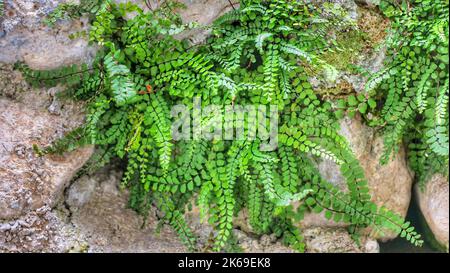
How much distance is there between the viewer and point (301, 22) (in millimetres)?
3533

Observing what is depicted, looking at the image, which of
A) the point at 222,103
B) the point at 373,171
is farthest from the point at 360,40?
the point at 222,103

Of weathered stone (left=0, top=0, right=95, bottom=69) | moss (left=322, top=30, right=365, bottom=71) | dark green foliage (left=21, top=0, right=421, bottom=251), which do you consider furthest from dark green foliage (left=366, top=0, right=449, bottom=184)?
weathered stone (left=0, top=0, right=95, bottom=69)

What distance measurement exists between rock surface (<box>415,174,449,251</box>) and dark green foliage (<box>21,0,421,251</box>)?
0.71 meters

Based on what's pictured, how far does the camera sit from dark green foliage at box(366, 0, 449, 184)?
3406mm

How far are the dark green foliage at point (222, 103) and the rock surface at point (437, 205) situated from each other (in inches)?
28.1

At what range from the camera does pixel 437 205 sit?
4.14 metres

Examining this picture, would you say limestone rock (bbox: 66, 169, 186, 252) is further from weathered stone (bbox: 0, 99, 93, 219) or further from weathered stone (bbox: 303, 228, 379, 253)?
weathered stone (bbox: 303, 228, 379, 253)

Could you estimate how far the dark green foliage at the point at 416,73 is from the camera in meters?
3.41

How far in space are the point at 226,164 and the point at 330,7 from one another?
4.45ft

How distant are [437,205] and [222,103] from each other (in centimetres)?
205

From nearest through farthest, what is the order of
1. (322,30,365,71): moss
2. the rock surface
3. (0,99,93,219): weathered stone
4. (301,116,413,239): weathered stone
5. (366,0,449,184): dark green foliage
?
(366,0,449,184): dark green foliage
(0,99,93,219): weathered stone
(322,30,365,71): moss
(301,116,413,239): weathered stone
the rock surface

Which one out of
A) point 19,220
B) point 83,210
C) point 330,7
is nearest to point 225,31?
point 330,7

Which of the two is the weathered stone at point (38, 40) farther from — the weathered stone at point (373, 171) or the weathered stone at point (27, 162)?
the weathered stone at point (373, 171)

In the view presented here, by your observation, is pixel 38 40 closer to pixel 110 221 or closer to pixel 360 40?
pixel 110 221
